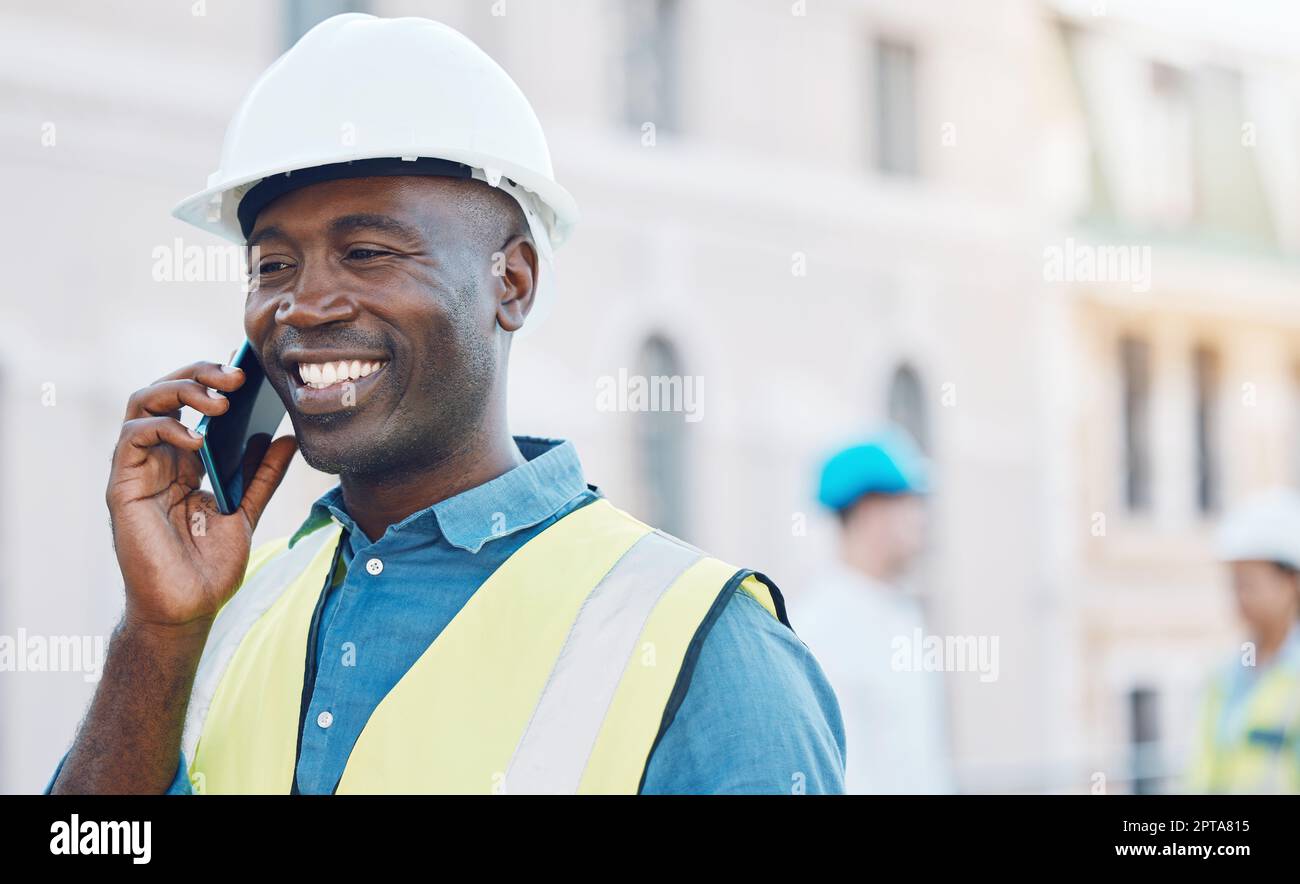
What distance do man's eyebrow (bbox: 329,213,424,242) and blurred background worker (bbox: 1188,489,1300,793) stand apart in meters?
3.89

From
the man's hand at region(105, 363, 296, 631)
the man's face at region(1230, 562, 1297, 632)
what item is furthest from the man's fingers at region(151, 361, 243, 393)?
the man's face at region(1230, 562, 1297, 632)

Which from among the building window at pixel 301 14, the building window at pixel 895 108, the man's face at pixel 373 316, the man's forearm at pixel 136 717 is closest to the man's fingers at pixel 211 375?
the man's face at pixel 373 316

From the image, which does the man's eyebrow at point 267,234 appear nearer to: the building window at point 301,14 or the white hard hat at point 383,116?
the white hard hat at point 383,116

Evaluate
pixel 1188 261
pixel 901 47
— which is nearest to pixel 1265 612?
pixel 901 47

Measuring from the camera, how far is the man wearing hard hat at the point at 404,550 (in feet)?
6.70

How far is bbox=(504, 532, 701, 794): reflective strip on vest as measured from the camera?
2.02m

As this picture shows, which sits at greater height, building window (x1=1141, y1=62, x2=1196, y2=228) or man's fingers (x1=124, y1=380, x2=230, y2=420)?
building window (x1=1141, y1=62, x2=1196, y2=228)

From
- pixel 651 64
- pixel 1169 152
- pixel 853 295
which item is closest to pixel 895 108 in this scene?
pixel 853 295

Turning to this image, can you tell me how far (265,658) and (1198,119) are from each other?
2002 cm

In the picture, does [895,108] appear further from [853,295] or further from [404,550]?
[404,550]

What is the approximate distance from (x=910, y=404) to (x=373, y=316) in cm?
1520

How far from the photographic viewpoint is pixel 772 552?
15156 mm

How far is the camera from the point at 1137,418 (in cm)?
1953

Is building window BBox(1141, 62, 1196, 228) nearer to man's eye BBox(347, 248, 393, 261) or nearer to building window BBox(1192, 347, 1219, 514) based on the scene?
building window BBox(1192, 347, 1219, 514)
